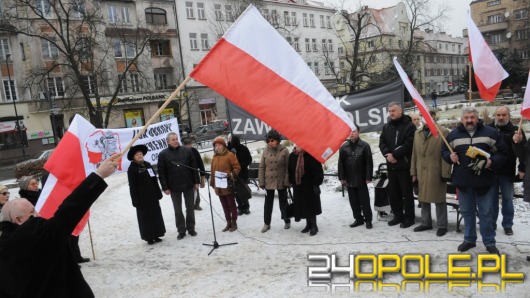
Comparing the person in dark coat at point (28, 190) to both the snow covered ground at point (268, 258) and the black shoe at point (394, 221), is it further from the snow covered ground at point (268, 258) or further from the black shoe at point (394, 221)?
the black shoe at point (394, 221)

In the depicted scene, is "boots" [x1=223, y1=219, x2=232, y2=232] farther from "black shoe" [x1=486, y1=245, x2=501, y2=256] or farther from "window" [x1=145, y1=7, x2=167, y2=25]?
"window" [x1=145, y1=7, x2=167, y2=25]

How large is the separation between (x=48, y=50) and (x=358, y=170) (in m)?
37.7

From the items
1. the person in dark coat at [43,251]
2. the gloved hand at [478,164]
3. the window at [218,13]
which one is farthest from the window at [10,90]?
the gloved hand at [478,164]

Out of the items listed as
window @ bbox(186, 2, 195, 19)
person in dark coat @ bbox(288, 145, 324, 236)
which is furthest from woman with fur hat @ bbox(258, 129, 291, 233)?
window @ bbox(186, 2, 195, 19)

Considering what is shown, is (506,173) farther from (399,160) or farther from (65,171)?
(65,171)

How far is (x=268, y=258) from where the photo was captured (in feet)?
19.4

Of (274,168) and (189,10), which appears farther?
(189,10)

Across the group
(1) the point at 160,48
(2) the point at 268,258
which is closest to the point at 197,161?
(2) the point at 268,258

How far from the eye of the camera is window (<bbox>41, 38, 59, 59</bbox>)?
1420 inches

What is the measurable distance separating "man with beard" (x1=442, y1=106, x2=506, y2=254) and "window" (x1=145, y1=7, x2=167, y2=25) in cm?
4103

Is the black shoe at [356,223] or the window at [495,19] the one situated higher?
the window at [495,19]

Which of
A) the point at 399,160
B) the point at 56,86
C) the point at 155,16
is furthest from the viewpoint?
the point at 155,16

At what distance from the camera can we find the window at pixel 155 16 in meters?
41.5

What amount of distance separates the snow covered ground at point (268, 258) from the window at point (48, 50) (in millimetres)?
33763
